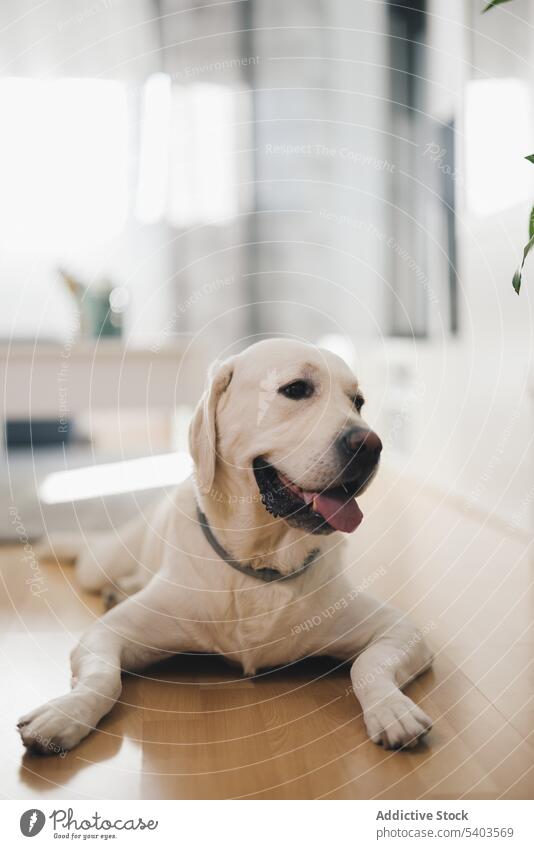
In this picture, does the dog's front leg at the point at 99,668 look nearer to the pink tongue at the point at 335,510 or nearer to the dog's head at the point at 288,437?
the dog's head at the point at 288,437

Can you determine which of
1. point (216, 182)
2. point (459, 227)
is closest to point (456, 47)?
point (459, 227)

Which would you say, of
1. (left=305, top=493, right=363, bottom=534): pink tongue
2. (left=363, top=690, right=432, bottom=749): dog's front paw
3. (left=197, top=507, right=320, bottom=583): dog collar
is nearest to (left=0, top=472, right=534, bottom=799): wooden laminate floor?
(left=363, top=690, right=432, bottom=749): dog's front paw

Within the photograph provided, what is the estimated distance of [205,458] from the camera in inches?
71.1

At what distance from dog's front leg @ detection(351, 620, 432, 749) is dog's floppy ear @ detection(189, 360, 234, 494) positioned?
1.71ft

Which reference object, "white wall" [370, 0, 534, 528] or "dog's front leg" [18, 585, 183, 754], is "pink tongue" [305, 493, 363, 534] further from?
"white wall" [370, 0, 534, 528]

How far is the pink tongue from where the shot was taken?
1.72 metres

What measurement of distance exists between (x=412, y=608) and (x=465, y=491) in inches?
75.0

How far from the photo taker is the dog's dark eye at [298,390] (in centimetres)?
178

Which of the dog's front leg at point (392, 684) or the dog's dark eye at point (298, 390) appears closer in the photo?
the dog's front leg at point (392, 684)

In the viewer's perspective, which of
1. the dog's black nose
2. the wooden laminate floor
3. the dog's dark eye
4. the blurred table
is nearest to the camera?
the wooden laminate floor

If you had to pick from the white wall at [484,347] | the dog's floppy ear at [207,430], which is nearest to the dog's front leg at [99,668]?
the dog's floppy ear at [207,430]

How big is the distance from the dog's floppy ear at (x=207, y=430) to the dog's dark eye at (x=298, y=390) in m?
0.15

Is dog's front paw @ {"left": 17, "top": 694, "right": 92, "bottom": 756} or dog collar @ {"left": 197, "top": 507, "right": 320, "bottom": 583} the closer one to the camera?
dog's front paw @ {"left": 17, "top": 694, "right": 92, "bottom": 756}

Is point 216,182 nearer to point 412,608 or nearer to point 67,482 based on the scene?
point 67,482
